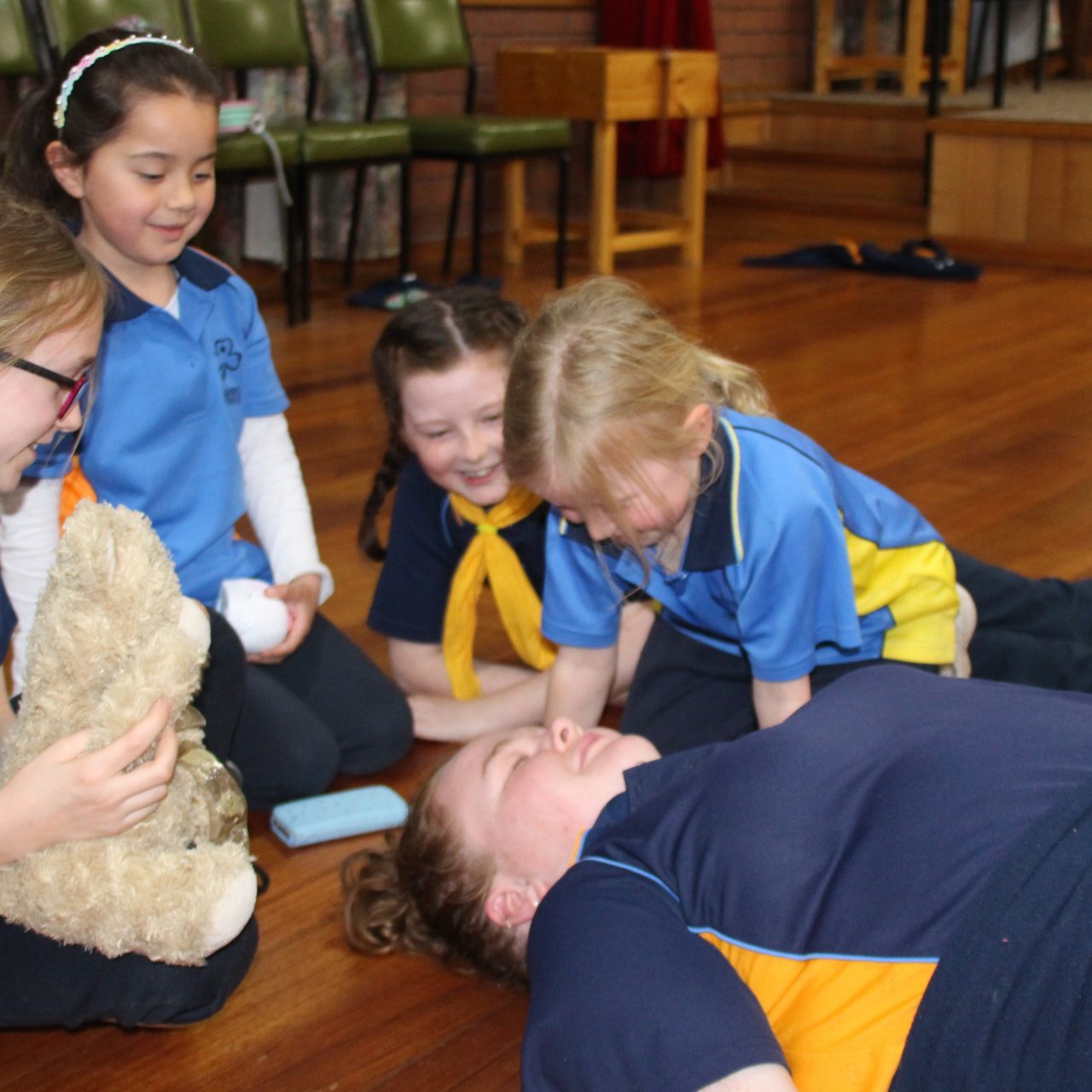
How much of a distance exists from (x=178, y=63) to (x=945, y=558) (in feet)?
3.52

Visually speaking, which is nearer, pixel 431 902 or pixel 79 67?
pixel 431 902

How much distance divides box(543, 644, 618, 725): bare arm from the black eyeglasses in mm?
629

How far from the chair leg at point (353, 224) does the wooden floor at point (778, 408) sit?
0.30 feet

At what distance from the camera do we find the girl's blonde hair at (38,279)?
111 cm

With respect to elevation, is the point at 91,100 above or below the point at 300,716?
above

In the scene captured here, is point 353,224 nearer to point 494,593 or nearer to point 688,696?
point 494,593

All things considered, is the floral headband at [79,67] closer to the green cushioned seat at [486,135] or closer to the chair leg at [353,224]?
the green cushioned seat at [486,135]

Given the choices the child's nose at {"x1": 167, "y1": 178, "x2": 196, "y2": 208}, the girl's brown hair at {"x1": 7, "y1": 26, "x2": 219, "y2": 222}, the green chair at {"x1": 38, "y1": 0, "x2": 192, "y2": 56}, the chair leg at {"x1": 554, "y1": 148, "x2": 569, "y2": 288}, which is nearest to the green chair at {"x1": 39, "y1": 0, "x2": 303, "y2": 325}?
the green chair at {"x1": 38, "y1": 0, "x2": 192, "y2": 56}

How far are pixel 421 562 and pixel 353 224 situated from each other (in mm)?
3035

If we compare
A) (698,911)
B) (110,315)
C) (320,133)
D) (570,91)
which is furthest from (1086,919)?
(570,91)

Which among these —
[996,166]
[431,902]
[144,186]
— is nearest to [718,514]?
[431,902]

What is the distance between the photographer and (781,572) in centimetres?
137

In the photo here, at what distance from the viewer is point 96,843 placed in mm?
1087

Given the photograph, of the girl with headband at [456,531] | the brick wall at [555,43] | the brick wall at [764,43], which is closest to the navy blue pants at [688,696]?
the girl with headband at [456,531]
